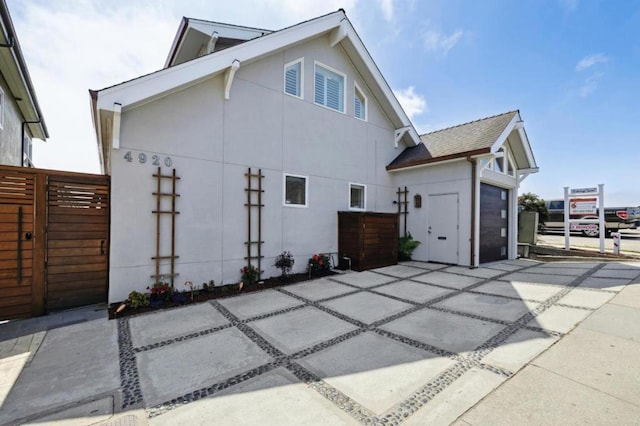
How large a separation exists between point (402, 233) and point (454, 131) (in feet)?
14.2

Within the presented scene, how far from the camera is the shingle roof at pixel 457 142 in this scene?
7.73m

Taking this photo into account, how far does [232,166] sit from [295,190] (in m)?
1.78

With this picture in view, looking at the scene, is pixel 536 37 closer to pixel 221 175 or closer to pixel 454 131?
pixel 454 131

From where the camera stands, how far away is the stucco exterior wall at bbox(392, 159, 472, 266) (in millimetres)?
7918

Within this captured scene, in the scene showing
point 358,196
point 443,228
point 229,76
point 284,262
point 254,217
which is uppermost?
point 229,76

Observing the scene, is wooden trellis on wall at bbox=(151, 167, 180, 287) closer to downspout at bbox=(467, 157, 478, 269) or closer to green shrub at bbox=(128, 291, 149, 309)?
green shrub at bbox=(128, 291, 149, 309)

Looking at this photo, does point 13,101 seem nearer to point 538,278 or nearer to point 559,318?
point 559,318

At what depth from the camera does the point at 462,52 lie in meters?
9.05

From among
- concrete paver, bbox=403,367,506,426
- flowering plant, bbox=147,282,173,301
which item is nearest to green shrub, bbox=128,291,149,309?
flowering plant, bbox=147,282,173,301

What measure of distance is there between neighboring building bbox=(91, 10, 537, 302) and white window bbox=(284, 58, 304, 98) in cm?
3

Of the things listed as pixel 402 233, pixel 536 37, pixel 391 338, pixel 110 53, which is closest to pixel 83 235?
pixel 110 53

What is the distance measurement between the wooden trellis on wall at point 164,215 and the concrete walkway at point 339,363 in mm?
993

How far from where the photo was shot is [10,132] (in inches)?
283

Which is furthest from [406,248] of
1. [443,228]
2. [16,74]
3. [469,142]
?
[16,74]
